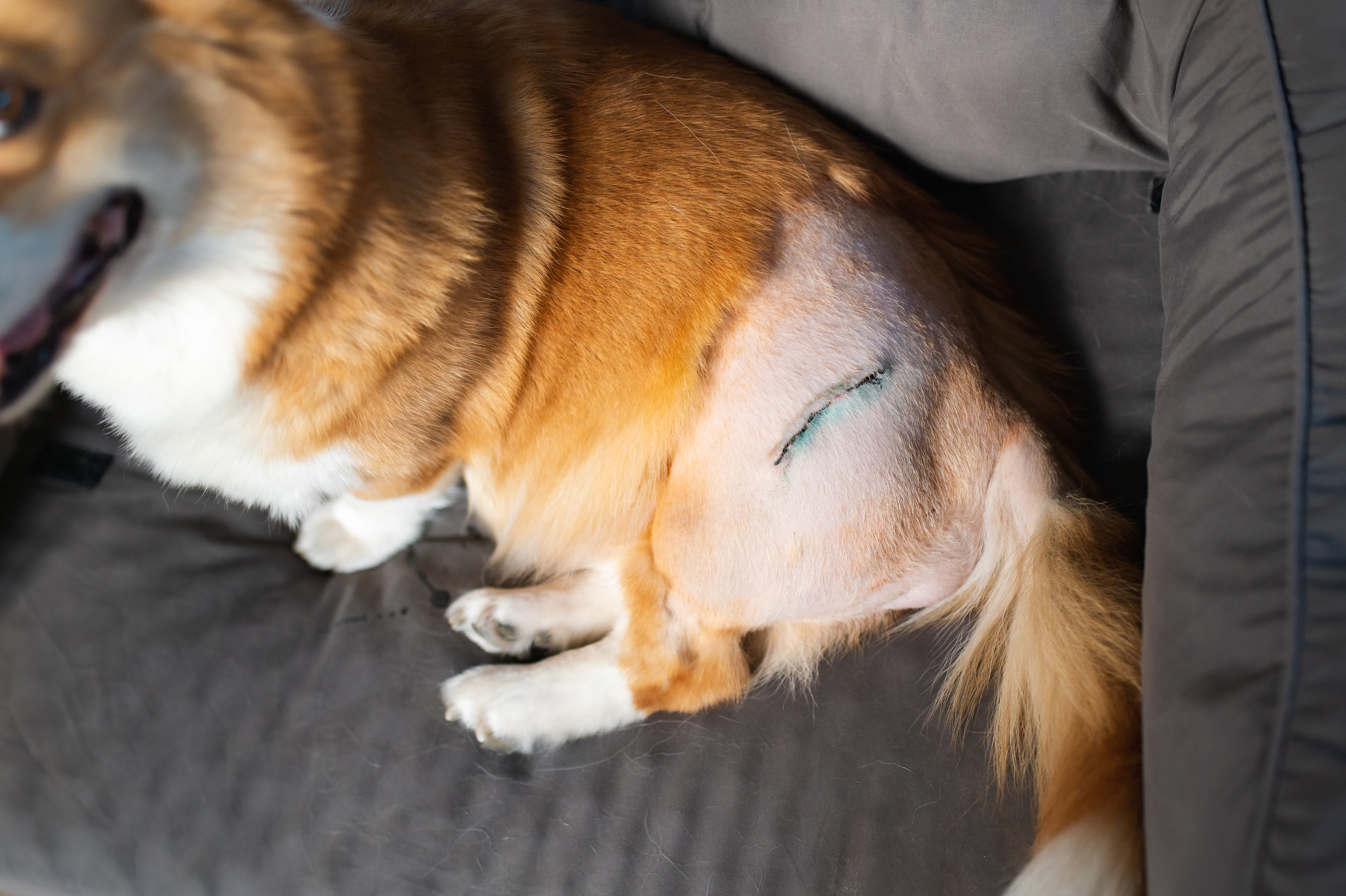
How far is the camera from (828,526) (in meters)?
1.13

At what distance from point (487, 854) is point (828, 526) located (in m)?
0.70

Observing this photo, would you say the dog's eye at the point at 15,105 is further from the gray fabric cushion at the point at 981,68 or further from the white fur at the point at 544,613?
the gray fabric cushion at the point at 981,68

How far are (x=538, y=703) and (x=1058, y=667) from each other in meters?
0.78

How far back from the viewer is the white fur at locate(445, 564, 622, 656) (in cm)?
135

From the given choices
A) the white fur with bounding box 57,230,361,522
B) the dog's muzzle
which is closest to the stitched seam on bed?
the white fur with bounding box 57,230,361,522

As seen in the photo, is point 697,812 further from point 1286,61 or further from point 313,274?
point 1286,61

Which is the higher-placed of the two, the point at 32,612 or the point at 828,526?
the point at 828,526

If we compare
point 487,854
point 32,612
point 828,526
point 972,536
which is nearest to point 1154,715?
point 972,536

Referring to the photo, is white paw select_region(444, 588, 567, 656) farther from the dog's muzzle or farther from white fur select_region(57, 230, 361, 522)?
the dog's muzzle

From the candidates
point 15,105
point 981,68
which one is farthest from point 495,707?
point 981,68

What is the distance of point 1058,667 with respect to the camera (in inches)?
41.6

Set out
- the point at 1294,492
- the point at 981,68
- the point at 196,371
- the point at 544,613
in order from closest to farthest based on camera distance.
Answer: the point at 1294,492, the point at 196,371, the point at 981,68, the point at 544,613

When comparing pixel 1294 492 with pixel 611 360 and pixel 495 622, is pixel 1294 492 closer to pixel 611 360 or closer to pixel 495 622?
pixel 611 360

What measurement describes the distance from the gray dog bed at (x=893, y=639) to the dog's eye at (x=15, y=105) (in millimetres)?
850
